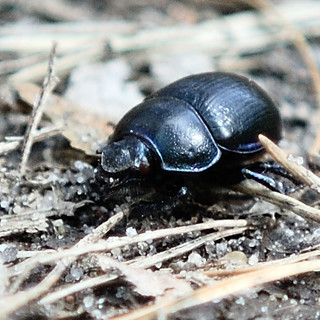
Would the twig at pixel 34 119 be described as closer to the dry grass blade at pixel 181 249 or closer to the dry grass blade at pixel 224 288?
the dry grass blade at pixel 181 249

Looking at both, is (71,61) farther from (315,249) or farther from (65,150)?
(315,249)

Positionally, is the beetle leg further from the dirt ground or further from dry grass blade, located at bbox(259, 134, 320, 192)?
dry grass blade, located at bbox(259, 134, 320, 192)

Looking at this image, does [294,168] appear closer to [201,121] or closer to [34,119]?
[201,121]

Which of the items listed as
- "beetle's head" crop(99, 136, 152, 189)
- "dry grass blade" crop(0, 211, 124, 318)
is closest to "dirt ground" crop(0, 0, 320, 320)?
"dry grass blade" crop(0, 211, 124, 318)


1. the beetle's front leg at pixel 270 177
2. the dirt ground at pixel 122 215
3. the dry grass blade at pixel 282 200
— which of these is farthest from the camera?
the beetle's front leg at pixel 270 177

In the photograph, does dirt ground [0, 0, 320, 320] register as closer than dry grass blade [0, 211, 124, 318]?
No

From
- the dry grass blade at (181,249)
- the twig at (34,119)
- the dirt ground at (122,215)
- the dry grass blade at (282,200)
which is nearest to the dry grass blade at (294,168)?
the dirt ground at (122,215)

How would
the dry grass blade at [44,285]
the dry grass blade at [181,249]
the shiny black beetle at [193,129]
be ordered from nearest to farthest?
1. the dry grass blade at [44,285]
2. the dry grass blade at [181,249]
3. the shiny black beetle at [193,129]

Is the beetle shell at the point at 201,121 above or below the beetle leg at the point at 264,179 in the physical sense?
above
